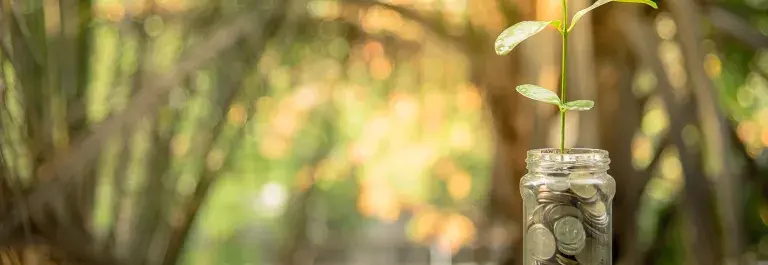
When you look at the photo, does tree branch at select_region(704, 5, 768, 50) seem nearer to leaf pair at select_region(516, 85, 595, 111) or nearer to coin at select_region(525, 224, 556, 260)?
leaf pair at select_region(516, 85, 595, 111)

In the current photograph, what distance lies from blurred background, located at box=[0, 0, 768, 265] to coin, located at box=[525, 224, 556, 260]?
0.80ft

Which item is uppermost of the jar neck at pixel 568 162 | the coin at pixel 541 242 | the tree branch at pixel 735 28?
the tree branch at pixel 735 28

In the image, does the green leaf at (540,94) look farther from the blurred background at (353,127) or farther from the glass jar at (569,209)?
the blurred background at (353,127)

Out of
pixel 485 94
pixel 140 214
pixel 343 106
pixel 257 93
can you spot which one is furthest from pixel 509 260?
pixel 140 214

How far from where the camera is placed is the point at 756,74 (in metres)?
1.17

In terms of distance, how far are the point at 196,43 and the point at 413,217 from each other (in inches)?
18.9

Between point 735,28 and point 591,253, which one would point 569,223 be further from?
point 735,28

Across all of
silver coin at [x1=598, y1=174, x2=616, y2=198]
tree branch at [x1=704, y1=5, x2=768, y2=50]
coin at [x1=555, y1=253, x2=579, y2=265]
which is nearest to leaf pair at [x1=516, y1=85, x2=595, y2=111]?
silver coin at [x1=598, y1=174, x2=616, y2=198]

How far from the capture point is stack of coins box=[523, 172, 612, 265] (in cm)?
88

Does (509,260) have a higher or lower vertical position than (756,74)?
lower

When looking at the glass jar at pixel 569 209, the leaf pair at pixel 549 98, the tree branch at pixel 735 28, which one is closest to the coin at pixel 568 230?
the glass jar at pixel 569 209

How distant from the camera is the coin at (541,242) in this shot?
89 centimetres

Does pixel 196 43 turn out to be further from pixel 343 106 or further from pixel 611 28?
pixel 611 28

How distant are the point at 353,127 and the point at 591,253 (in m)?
0.45
